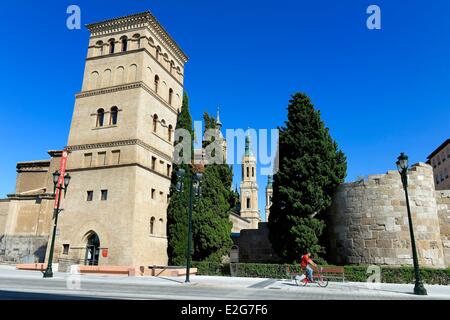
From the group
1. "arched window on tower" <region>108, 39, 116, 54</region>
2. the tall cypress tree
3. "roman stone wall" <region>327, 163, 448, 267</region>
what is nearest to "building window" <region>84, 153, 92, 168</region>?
the tall cypress tree

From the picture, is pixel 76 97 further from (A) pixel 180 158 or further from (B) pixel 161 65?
(A) pixel 180 158

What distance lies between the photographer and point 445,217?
21.9 metres

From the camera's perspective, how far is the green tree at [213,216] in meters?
25.7

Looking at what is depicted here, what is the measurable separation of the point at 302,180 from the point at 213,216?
7.89 m

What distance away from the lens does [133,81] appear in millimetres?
27953

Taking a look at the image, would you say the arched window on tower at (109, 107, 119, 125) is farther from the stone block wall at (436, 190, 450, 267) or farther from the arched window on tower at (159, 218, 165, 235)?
the stone block wall at (436, 190, 450, 267)

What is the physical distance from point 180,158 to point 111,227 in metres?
8.77

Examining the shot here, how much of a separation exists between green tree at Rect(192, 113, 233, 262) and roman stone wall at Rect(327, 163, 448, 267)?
857 centimetres

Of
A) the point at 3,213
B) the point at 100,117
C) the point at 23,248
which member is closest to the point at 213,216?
the point at 100,117

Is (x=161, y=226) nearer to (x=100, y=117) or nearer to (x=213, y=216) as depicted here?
(x=213, y=216)

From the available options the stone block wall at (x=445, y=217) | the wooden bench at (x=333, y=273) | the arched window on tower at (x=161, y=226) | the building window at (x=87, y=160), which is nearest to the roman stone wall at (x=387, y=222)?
the stone block wall at (x=445, y=217)

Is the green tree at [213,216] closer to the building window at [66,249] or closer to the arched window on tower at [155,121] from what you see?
the arched window on tower at [155,121]

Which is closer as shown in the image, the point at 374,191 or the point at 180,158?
the point at 374,191
